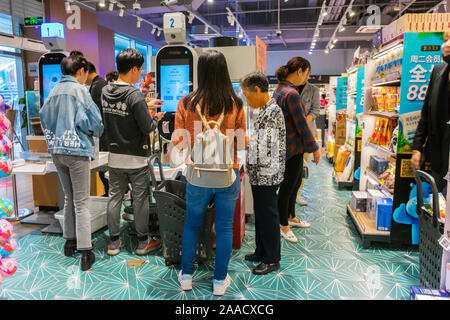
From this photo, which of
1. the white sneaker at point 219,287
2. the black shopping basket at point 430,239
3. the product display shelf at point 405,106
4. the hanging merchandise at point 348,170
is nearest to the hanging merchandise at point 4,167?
the white sneaker at point 219,287

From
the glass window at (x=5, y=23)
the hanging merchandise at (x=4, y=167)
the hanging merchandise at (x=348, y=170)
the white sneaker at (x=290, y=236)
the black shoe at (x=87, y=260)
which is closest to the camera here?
the hanging merchandise at (x=4, y=167)

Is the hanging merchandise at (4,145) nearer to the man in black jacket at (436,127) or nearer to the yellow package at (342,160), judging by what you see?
the man in black jacket at (436,127)

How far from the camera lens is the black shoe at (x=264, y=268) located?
2.80 metres

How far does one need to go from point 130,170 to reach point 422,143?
7.95ft

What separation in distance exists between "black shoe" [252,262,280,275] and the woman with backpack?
385mm

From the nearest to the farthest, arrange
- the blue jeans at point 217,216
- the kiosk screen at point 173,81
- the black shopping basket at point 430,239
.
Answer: the black shopping basket at point 430,239
the blue jeans at point 217,216
the kiosk screen at point 173,81

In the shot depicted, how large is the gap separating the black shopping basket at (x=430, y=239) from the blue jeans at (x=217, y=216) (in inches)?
45.7

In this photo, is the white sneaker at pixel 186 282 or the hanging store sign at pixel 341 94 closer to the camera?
the white sneaker at pixel 186 282

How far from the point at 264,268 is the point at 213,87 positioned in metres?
1.51

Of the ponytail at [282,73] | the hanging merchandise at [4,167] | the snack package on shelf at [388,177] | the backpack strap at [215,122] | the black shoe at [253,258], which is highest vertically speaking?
the ponytail at [282,73]

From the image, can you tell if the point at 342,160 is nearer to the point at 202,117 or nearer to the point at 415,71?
the point at 415,71

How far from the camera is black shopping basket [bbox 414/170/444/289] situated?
2.00 metres

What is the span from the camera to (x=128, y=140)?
300 cm

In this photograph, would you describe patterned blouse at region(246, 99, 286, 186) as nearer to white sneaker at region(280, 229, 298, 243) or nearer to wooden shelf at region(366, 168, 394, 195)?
white sneaker at region(280, 229, 298, 243)
